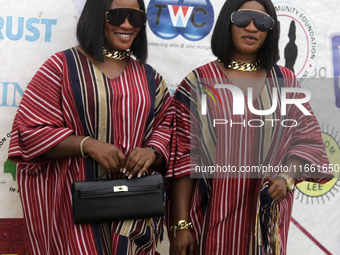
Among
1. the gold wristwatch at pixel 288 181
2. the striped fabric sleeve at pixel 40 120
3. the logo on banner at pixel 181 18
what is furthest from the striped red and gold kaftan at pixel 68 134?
the logo on banner at pixel 181 18

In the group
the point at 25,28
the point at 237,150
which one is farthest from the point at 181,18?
the point at 237,150

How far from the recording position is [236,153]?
220 centimetres

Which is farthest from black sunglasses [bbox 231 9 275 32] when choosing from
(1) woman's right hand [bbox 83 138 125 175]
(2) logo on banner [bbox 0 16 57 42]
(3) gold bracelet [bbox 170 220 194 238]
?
(2) logo on banner [bbox 0 16 57 42]

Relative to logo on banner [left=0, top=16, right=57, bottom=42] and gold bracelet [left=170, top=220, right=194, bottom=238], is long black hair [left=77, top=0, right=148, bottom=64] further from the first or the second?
gold bracelet [left=170, top=220, right=194, bottom=238]

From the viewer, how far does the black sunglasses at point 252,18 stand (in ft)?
7.26

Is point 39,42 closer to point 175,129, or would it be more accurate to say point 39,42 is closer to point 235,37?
point 175,129

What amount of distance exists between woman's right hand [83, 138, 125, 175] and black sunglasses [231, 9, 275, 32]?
3.20 ft

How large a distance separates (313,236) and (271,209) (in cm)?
121

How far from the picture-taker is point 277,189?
2.13 m

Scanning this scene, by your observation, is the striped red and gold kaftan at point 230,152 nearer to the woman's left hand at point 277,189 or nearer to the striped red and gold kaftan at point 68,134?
the woman's left hand at point 277,189

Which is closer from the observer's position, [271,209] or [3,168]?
[271,209]

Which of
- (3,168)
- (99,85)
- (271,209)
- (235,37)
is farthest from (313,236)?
(3,168)

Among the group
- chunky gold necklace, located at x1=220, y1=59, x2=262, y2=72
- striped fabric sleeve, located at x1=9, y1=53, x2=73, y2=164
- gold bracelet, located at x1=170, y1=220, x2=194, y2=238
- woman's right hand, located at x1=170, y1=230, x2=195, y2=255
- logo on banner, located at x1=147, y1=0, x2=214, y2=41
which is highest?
logo on banner, located at x1=147, y1=0, x2=214, y2=41

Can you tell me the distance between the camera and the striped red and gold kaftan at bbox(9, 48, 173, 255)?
1957mm
